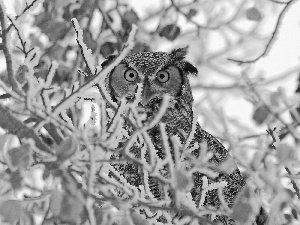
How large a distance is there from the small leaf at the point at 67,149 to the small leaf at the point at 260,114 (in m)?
1.29

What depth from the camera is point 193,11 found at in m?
3.47

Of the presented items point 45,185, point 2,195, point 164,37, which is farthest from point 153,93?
point 2,195

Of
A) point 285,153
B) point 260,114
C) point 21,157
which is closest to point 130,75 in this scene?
point 260,114

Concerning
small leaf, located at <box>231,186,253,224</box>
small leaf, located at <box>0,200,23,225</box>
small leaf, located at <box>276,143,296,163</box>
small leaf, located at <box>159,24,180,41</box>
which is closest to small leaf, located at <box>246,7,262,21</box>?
small leaf, located at <box>159,24,180,41</box>

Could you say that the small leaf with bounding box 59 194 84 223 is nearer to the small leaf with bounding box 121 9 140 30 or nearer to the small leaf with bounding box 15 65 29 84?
the small leaf with bounding box 15 65 29 84

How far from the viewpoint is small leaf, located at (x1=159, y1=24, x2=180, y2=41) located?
3602 millimetres

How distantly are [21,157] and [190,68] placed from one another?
2465 millimetres

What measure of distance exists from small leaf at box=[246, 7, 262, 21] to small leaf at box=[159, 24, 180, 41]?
24.2 inches

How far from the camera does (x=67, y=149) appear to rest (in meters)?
1.55

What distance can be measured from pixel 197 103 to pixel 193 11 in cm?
58

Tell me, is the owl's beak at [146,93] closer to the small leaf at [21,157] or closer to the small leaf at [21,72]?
the small leaf at [21,72]

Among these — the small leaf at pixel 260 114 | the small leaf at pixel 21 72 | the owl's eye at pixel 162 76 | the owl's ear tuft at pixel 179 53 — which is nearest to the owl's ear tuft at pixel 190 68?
the owl's ear tuft at pixel 179 53

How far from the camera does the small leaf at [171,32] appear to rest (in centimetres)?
360

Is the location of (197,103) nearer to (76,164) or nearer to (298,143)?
(298,143)
